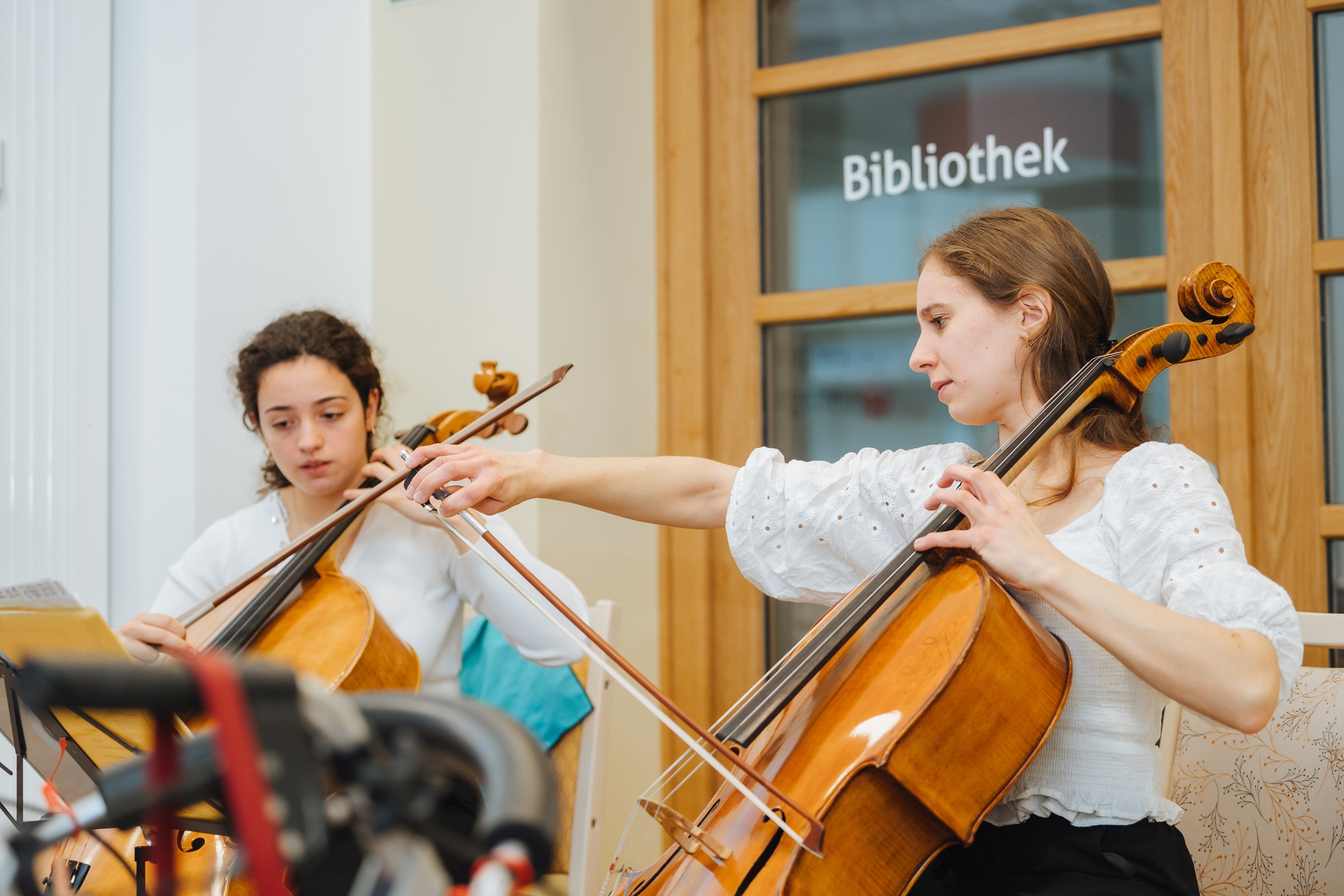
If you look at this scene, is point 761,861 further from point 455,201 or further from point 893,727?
point 455,201

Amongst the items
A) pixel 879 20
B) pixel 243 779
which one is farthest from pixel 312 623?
pixel 879 20

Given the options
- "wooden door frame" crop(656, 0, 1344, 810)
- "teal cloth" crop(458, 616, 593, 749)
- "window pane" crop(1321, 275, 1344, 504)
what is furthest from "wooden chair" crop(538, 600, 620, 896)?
"window pane" crop(1321, 275, 1344, 504)

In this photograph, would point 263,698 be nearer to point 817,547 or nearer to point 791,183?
point 817,547

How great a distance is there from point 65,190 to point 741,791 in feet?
6.13

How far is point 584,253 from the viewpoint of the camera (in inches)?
82.9

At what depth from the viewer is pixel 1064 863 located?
1027 mm

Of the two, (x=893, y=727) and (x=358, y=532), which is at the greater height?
(x=358, y=532)

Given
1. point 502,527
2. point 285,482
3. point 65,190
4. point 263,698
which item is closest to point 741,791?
point 263,698

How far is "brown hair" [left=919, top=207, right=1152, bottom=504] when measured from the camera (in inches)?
47.1

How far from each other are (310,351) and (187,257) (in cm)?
59

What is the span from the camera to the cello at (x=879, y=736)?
0.92 m

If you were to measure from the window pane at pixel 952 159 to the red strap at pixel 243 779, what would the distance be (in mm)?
1655

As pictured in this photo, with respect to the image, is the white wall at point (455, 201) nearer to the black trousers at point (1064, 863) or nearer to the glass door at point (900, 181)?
the glass door at point (900, 181)

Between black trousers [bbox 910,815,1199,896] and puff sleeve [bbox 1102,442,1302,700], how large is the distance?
0.20 metres
